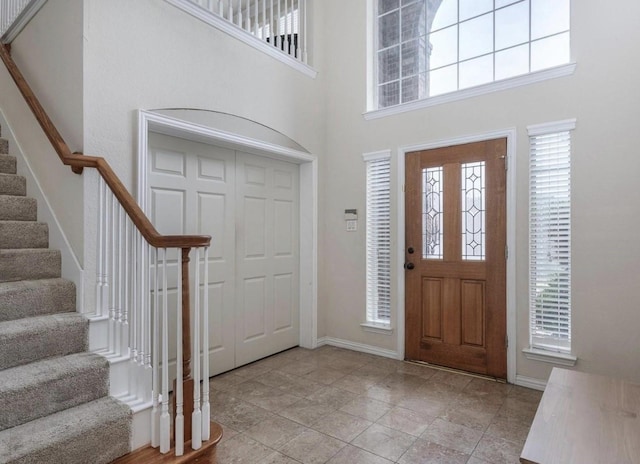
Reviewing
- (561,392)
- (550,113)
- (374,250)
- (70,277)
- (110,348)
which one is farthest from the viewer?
(374,250)

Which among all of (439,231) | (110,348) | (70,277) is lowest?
(110,348)

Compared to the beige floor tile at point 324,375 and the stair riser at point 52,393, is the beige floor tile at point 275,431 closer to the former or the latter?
the beige floor tile at point 324,375

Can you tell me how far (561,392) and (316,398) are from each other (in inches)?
63.8

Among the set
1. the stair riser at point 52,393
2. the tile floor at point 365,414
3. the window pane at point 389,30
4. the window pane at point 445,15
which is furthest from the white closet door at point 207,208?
the window pane at point 445,15

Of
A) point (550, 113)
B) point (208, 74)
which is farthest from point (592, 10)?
point (208, 74)

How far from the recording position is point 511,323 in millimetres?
2996

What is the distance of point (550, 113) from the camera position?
9.35 ft

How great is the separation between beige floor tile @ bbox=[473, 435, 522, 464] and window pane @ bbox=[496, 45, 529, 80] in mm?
2737

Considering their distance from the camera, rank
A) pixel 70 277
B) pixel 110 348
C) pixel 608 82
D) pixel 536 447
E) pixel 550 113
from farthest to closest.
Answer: pixel 550 113, pixel 608 82, pixel 70 277, pixel 110 348, pixel 536 447

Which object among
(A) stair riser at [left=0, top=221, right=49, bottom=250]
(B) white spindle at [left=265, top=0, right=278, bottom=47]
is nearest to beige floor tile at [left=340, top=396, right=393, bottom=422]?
(A) stair riser at [left=0, top=221, right=49, bottom=250]

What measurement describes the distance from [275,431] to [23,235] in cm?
199

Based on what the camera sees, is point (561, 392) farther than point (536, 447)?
Yes

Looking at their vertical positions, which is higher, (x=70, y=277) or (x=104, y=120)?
(x=104, y=120)

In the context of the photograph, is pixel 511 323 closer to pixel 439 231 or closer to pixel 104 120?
pixel 439 231
